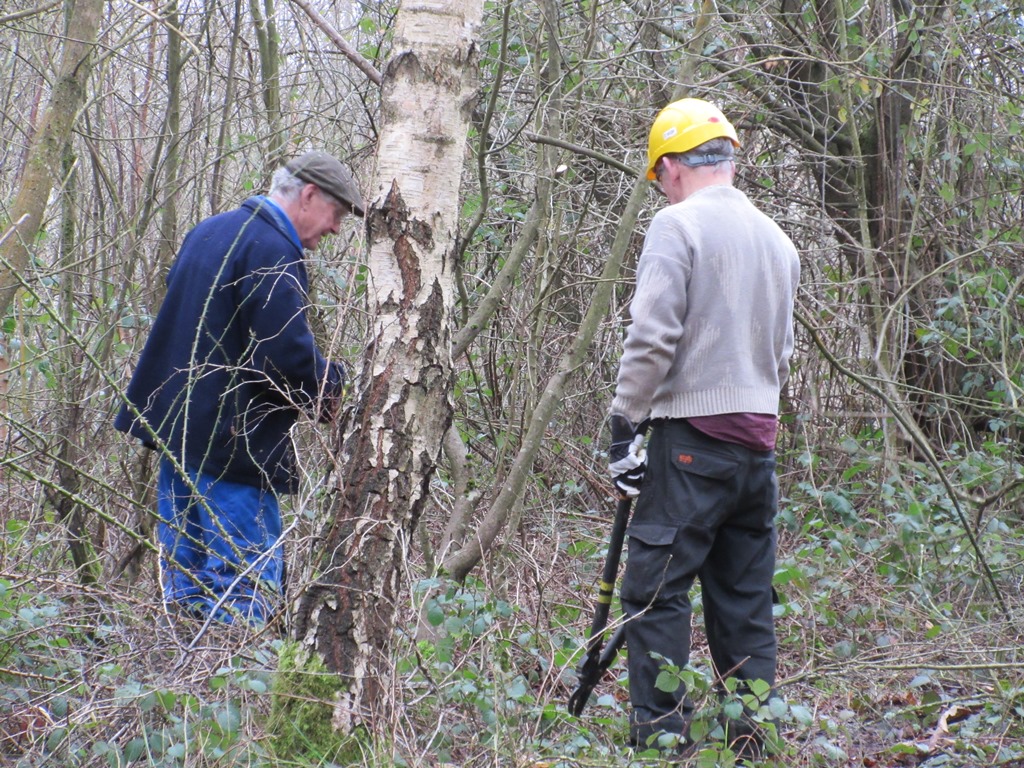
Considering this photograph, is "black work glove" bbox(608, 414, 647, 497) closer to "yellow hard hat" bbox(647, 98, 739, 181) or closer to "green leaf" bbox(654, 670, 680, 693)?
"green leaf" bbox(654, 670, 680, 693)

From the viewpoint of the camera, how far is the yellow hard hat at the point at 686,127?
11.0 feet

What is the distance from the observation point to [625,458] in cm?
337

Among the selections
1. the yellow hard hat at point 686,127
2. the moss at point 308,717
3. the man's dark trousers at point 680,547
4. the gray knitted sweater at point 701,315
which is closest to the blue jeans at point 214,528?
the moss at point 308,717

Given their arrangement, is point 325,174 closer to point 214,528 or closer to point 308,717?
point 214,528

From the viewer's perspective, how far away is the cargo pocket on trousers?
3229 millimetres

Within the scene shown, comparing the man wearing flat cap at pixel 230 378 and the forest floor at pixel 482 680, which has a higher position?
the man wearing flat cap at pixel 230 378

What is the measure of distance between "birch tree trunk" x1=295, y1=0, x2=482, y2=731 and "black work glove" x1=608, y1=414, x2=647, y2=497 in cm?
65

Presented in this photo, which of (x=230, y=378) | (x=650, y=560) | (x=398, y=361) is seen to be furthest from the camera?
(x=230, y=378)

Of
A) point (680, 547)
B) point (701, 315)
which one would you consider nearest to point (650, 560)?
point (680, 547)

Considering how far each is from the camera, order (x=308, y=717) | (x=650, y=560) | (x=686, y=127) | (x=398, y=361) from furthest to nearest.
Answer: (x=686, y=127), (x=650, y=560), (x=398, y=361), (x=308, y=717)

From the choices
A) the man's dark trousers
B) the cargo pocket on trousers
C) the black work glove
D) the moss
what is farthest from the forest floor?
the black work glove

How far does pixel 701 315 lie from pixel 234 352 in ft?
5.56

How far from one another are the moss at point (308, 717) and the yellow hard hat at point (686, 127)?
198 cm

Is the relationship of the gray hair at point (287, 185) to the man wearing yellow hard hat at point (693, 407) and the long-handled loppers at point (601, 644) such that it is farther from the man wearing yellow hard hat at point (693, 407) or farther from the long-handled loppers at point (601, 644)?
the long-handled loppers at point (601, 644)
